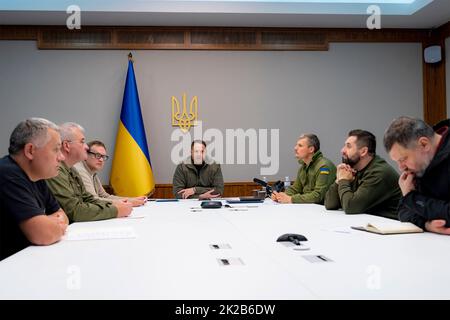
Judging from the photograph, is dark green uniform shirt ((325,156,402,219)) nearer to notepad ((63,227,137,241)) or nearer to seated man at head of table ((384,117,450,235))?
seated man at head of table ((384,117,450,235))

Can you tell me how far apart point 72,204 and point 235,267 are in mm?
1570

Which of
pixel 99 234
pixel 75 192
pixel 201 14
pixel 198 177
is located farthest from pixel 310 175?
pixel 201 14

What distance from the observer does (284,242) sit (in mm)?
1787

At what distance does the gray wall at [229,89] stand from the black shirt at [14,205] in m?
3.80

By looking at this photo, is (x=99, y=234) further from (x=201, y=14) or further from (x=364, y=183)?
(x=201, y=14)

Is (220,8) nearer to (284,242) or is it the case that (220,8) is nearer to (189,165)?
(189,165)

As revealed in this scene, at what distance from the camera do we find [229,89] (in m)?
5.77

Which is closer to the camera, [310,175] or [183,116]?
[310,175]

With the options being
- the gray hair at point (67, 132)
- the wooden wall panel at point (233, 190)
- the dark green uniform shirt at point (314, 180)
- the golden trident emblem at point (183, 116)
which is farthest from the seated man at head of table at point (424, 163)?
the golden trident emblem at point (183, 116)

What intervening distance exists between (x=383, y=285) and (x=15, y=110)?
217 inches

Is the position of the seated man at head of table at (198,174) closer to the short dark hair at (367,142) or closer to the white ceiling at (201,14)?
the white ceiling at (201,14)

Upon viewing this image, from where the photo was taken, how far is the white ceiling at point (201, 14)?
502 centimetres

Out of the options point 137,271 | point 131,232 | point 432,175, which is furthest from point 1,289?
point 432,175

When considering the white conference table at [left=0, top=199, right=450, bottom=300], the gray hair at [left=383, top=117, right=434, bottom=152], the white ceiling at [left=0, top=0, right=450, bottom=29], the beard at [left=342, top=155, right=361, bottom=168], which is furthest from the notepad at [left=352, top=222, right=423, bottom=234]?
the white ceiling at [left=0, top=0, right=450, bottom=29]
